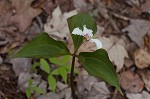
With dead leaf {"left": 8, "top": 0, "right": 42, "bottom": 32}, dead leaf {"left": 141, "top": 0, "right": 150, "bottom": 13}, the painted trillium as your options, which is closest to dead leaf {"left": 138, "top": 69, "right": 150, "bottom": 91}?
dead leaf {"left": 141, "top": 0, "right": 150, "bottom": 13}

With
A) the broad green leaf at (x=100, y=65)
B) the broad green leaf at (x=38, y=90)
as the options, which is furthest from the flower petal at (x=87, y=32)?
the broad green leaf at (x=38, y=90)

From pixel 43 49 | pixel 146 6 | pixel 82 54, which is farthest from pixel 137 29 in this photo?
pixel 43 49

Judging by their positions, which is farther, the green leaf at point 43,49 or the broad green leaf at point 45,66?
the broad green leaf at point 45,66

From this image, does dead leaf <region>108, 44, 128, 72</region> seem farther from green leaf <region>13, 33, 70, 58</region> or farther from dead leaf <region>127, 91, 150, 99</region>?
green leaf <region>13, 33, 70, 58</region>

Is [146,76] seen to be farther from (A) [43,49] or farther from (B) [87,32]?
(A) [43,49]

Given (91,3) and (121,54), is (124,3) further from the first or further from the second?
(121,54)

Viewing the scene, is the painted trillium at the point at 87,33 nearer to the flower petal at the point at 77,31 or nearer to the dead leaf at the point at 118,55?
the flower petal at the point at 77,31

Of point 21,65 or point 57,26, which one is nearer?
point 21,65
